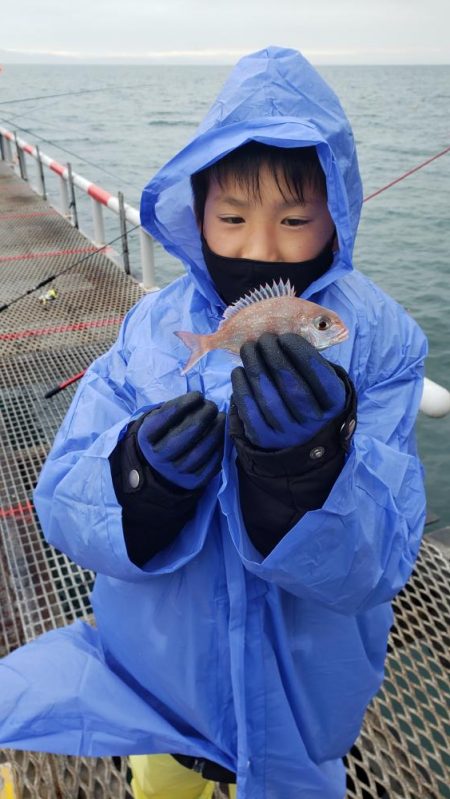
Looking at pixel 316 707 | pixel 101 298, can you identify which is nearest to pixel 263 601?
pixel 316 707

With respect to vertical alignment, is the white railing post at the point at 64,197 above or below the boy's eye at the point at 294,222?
below

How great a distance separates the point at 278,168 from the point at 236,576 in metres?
1.11

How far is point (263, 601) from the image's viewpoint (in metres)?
1.48

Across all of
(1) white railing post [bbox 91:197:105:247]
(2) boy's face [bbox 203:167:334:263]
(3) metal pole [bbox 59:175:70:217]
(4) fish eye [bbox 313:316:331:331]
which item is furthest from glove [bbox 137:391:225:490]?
(3) metal pole [bbox 59:175:70:217]

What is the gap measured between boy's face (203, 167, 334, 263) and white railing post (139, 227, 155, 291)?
4291 millimetres

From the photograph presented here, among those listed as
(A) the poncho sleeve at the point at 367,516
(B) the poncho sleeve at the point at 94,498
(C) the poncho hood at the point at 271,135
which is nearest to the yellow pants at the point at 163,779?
(B) the poncho sleeve at the point at 94,498

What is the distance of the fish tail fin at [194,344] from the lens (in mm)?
1501

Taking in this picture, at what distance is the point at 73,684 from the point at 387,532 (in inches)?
39.3

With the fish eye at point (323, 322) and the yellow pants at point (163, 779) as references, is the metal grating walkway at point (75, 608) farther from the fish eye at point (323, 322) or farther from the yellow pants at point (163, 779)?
the fish eye at point (323, 322)

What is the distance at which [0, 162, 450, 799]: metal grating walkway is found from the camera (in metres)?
2.09

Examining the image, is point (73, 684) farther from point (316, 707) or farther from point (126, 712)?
point (316, 707)

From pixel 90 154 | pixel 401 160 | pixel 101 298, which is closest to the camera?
pixel 101 298

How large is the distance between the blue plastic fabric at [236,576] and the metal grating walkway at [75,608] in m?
0.56

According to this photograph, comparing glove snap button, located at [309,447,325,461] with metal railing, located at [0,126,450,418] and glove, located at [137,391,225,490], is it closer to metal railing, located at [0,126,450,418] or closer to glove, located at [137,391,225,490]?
glove, located at [137,391,225,490]
